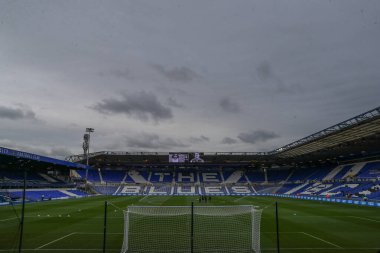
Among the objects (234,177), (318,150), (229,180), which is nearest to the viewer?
(318,150)

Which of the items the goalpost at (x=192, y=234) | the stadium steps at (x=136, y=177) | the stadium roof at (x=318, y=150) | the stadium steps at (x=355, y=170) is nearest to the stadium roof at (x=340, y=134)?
the stadium roof at (x=318, y=150)

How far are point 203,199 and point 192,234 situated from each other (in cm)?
3673

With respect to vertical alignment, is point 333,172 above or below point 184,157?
below

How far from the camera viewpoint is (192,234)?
9812mm

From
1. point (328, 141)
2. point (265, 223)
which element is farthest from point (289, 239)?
point (328, 141)

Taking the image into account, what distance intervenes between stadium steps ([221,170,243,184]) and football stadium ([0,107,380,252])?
59cm

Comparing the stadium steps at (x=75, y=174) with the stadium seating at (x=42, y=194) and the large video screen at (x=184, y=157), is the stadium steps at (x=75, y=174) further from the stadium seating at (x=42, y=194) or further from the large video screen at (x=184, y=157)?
the large video screen at (x=184, y=157)

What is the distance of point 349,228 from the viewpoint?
62.4 feet

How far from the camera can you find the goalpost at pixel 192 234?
12680mm

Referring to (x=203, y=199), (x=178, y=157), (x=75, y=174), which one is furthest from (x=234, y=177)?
(x=75, y=174)

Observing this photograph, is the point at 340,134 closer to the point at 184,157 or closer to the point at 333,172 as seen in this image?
the point at 333,172

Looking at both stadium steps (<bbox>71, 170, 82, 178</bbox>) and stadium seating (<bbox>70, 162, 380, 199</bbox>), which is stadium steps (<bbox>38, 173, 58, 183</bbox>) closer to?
stadium seating (<bbox>70, 162, 380, 199</bbox>)

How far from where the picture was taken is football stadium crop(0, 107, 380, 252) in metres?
14.1

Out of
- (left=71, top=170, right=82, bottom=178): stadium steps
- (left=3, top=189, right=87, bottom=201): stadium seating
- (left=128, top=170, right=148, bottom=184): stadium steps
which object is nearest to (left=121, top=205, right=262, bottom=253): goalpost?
(left=3, top=189, right=87, bottom=201): stadium seating
